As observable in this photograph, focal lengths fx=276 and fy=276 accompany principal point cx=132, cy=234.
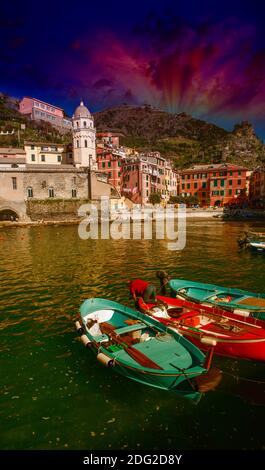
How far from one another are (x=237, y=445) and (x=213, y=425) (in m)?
0.68

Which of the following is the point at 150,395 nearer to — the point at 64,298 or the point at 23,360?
the point at 23,360

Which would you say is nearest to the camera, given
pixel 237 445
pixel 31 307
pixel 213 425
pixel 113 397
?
pixel 237 445

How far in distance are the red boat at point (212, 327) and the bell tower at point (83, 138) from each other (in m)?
68.1

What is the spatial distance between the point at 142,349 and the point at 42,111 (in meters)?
145

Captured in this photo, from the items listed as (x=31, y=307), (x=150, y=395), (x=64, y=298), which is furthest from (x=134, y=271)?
(x=150, y=395)

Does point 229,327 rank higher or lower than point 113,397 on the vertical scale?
higher

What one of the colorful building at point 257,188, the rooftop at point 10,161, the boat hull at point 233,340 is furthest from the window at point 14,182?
the colorful building at point 257,188

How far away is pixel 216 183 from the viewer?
88875 millimetres

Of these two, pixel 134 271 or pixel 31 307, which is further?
pixel 134 271

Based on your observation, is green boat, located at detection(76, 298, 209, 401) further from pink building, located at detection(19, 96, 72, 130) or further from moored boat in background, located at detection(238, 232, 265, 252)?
pink building, located at detection(19, 96, 72, 130)

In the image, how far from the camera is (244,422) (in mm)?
7082

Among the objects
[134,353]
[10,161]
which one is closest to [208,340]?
[134,353]

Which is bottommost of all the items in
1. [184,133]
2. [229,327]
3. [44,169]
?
[229,327]

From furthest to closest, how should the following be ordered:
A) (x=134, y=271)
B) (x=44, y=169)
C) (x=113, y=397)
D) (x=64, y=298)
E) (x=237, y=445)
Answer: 1. (x=44, y=169)
2. (x=134, y=271)
3. (x=64, y=298)
4. (x=113, y=397)
5. (x=237, y=445)
